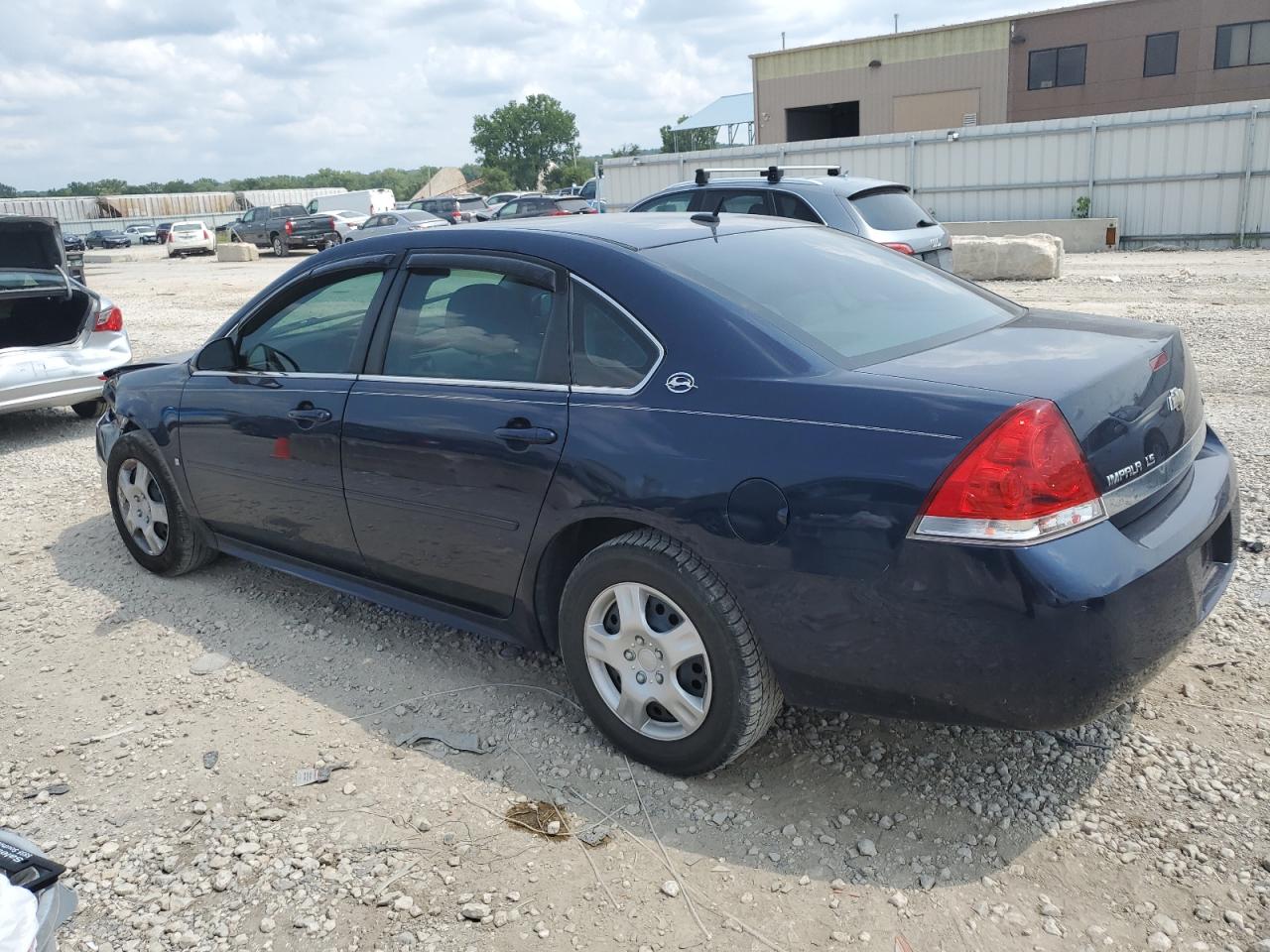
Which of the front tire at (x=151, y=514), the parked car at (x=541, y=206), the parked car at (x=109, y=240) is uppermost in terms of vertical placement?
the parked car at (x=541, y=206)

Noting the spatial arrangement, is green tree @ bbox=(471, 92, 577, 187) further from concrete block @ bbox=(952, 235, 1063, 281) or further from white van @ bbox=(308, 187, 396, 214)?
concrete block @ bbox=(952, 235, 1063, 281)

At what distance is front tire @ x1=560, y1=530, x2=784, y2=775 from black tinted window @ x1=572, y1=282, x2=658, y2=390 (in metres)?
0.50

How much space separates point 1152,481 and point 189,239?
4127 cm

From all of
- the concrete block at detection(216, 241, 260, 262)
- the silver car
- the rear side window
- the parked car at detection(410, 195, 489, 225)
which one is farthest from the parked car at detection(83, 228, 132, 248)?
the silver car

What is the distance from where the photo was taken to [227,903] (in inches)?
112

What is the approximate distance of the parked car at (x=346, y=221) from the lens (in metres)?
33.4

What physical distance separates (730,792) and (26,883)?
6.03 feet

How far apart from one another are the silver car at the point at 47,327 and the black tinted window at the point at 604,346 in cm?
618

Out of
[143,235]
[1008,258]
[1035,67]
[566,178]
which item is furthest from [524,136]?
[1008,258]

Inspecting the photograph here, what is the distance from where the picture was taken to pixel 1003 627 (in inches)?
101

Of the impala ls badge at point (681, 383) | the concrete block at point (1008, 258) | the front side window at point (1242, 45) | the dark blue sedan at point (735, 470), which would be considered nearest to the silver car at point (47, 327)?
the dark blue sedan at point (735, 470)

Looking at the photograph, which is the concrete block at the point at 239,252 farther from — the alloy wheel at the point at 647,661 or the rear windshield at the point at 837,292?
the alloy wheel at the point at 647,661

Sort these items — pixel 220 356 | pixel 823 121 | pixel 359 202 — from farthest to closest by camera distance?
pixel 359 202, pixel 823 121, pixel 220 356

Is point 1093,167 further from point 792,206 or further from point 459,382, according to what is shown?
point 459,382
